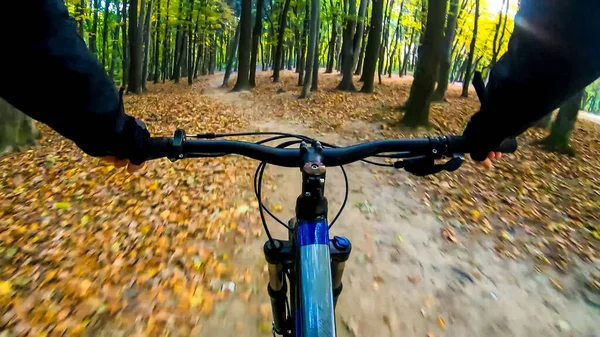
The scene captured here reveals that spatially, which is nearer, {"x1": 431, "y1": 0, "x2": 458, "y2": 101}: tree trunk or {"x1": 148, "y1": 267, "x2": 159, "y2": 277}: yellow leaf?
{"x1": 148, "y1": 267, "x2": 159, "y2": 277}: yellow leaf

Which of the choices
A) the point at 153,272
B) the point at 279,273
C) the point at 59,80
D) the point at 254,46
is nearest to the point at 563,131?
the point at 153,272

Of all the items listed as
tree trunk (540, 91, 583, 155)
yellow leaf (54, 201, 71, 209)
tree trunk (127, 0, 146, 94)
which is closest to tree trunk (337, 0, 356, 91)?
tree trunk (127, 0, 146, 94)

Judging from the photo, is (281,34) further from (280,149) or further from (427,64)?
(280,149)

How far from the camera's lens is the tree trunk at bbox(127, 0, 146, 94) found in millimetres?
17047

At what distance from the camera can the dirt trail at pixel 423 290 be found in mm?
3709

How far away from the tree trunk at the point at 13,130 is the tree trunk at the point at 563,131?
11.3m

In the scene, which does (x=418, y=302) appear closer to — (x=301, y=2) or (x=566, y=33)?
(x=566, y=33)

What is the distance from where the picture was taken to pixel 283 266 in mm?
1924

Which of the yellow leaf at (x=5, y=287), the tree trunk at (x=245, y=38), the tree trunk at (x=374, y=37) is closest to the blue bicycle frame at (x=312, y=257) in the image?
the yellow leaf at (x=5, y=287)

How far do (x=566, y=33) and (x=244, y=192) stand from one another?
221 inches

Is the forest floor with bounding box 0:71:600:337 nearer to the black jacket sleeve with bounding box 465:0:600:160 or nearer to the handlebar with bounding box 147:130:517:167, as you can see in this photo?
the handlebar with bounding box 147:130:517:167

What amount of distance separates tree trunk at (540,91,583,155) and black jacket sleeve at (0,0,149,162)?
994cm

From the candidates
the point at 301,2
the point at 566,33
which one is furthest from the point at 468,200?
the point at 301,2

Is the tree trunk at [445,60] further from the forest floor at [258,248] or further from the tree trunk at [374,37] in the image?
the forest floor at [258,248]
